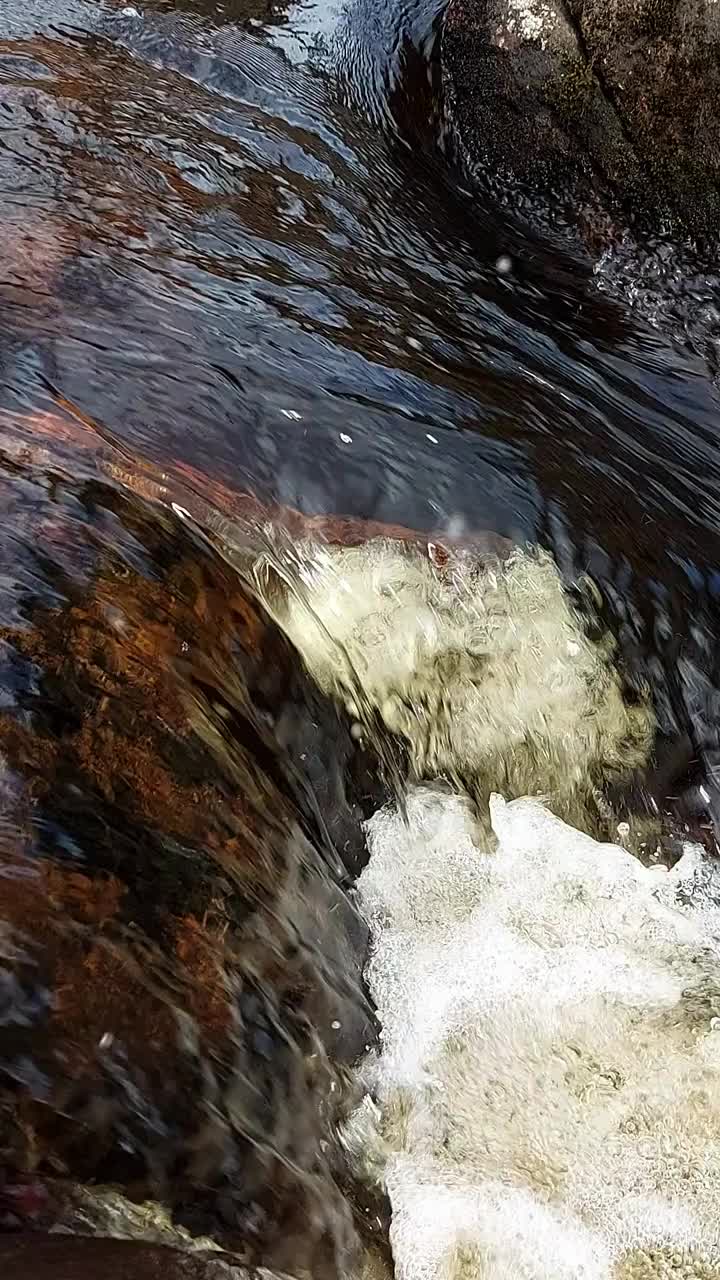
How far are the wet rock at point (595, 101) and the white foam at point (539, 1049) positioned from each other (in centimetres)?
331

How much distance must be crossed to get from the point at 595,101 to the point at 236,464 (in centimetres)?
308

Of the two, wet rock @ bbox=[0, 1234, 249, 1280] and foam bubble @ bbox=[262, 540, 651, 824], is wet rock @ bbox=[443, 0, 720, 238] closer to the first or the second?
foam bubble @ bbox=[262, 540, 651, 824]

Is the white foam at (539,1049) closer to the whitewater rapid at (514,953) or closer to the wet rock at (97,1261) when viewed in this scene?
Answer: the whitewater rapid at (514,953)

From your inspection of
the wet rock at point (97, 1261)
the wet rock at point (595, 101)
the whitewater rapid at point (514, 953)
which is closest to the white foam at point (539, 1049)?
the whitewater rapid at point (514, 953)

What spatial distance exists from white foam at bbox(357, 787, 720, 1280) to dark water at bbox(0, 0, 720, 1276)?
0.68 feet

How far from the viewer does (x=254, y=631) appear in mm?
2771

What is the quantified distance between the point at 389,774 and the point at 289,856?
2.09 feet

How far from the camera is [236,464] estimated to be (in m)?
3.23

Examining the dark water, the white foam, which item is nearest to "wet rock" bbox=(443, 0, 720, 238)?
the dark water

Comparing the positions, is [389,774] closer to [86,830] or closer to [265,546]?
[265,546]

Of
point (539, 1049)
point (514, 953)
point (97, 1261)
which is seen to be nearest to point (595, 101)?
point (514, 953)

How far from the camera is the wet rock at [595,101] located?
479 cm

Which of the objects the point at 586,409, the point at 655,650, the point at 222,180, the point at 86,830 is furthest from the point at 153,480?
the point at 222,180

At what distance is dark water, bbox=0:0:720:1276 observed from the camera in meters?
2.02
